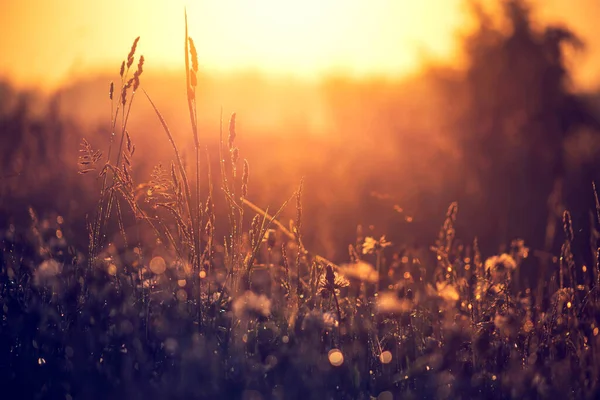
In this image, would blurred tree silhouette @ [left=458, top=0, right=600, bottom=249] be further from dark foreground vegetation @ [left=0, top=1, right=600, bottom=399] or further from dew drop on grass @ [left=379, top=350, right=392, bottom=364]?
dew drop on grass @ [left=379, top=350, right=392, bottom=364]

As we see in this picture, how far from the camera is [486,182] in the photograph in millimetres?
10062

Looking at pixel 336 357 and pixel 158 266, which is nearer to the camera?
pixel 336 357

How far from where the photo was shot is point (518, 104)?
433 inches

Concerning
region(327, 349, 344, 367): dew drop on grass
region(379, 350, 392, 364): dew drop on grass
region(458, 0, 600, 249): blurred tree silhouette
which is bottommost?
region(379, 350, 392, 364): dew drop on grass

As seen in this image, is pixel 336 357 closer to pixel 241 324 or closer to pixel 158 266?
pixel 241 324

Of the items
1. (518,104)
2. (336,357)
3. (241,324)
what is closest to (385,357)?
(336,357)

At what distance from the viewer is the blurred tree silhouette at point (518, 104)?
Answer: 411 inches

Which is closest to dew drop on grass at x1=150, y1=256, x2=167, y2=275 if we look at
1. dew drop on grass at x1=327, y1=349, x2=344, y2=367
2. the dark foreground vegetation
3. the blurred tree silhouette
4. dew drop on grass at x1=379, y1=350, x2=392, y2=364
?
the dark foreground vegetation

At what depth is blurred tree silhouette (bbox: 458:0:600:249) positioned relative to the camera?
10.4 m

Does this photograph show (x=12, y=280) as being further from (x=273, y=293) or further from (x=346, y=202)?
(x=346, y=202)

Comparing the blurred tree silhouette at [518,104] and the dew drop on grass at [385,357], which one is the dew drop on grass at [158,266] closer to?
the dew drop on grass at [385,357]

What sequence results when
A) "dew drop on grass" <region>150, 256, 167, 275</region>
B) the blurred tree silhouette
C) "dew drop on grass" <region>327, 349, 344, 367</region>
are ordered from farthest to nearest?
the blurred tree silhouette < "dew drop on grass" <region>150, 256, 167, 275</region> < "dew drop on grass" <region>327, 349, 344, 367</region>

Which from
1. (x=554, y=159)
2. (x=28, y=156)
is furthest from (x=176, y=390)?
(x=554, y=159)

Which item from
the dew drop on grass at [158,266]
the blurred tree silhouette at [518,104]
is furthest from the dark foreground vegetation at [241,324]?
the blurred tree silhouette at [518,104]
